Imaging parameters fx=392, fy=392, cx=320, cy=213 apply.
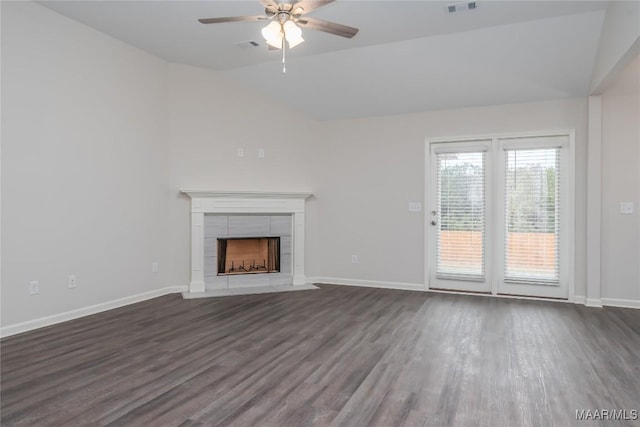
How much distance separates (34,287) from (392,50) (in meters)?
4.45

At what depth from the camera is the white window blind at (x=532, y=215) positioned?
4.91 meters

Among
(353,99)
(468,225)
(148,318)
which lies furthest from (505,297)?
(148,318)

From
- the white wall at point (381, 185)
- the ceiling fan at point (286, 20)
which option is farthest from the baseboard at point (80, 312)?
the ceiling fan at point (286, 20)

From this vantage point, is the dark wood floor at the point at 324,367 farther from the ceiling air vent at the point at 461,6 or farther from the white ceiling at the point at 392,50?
the ceiling air vent at the point at 461,6

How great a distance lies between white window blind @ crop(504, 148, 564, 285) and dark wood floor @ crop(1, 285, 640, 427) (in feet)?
2.20

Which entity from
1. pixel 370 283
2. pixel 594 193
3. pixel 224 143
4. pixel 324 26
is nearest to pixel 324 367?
pixel 324 26

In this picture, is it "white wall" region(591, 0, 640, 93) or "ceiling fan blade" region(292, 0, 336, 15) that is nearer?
"ceiling fan blade" region(292, 0, 336, 15)

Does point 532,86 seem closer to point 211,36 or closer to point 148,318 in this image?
point 211,36

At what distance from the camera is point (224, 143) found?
18.1ft

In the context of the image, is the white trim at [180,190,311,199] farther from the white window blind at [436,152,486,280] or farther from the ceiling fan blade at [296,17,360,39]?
the ceiling fan blade at [296,17,360,39]

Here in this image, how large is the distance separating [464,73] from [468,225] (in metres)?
1.96

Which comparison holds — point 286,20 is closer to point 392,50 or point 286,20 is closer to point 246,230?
point 392,50

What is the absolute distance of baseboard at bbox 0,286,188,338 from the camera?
11.5ft

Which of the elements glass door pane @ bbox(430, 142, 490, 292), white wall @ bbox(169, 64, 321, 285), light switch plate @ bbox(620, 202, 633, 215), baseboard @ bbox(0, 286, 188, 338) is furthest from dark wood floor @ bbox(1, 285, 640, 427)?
white wall @ bbox(169, 64, 321, 285)
